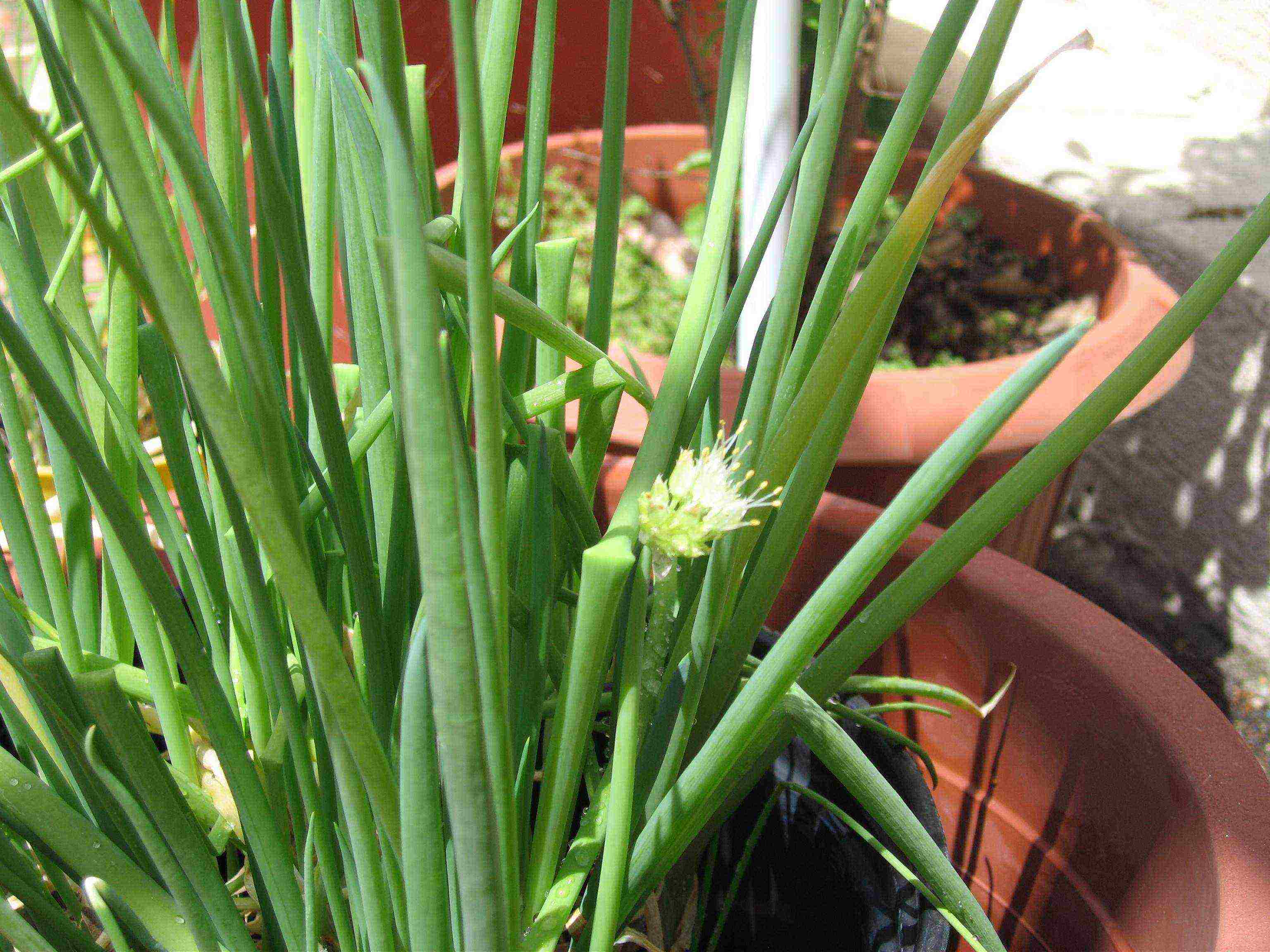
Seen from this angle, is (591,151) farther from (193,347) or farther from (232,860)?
(193,347)

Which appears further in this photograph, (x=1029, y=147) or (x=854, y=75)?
(x=1029, y=147)

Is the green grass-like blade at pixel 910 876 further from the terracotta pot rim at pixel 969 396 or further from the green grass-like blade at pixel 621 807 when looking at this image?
the terracotta pot rim at pixel 969 396

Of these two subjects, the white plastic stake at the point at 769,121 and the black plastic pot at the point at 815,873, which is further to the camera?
the white plastic stake at the point at 769,121

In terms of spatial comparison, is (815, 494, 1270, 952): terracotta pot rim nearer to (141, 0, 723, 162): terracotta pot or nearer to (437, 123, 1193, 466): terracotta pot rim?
(437, 123, 1193, 466): terracotta pot rim

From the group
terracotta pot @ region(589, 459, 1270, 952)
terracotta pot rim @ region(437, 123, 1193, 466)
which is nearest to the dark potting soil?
terracotta pot rim @ region(437, 123, 1193, 466)

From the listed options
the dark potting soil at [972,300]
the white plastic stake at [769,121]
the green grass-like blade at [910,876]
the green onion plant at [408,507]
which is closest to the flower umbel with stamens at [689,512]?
the green onion plant at [408,507]

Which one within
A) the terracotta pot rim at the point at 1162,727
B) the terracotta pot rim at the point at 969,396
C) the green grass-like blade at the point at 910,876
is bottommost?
the terracotta pot rim at the point at 969,396

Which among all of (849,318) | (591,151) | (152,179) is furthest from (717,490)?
(591,151)

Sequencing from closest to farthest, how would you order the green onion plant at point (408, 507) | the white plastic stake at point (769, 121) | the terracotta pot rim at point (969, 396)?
the green onion plant at point (408, 507), the white plastic stake at point (769, 121), the terracotta pot rim at point (969, 396)
